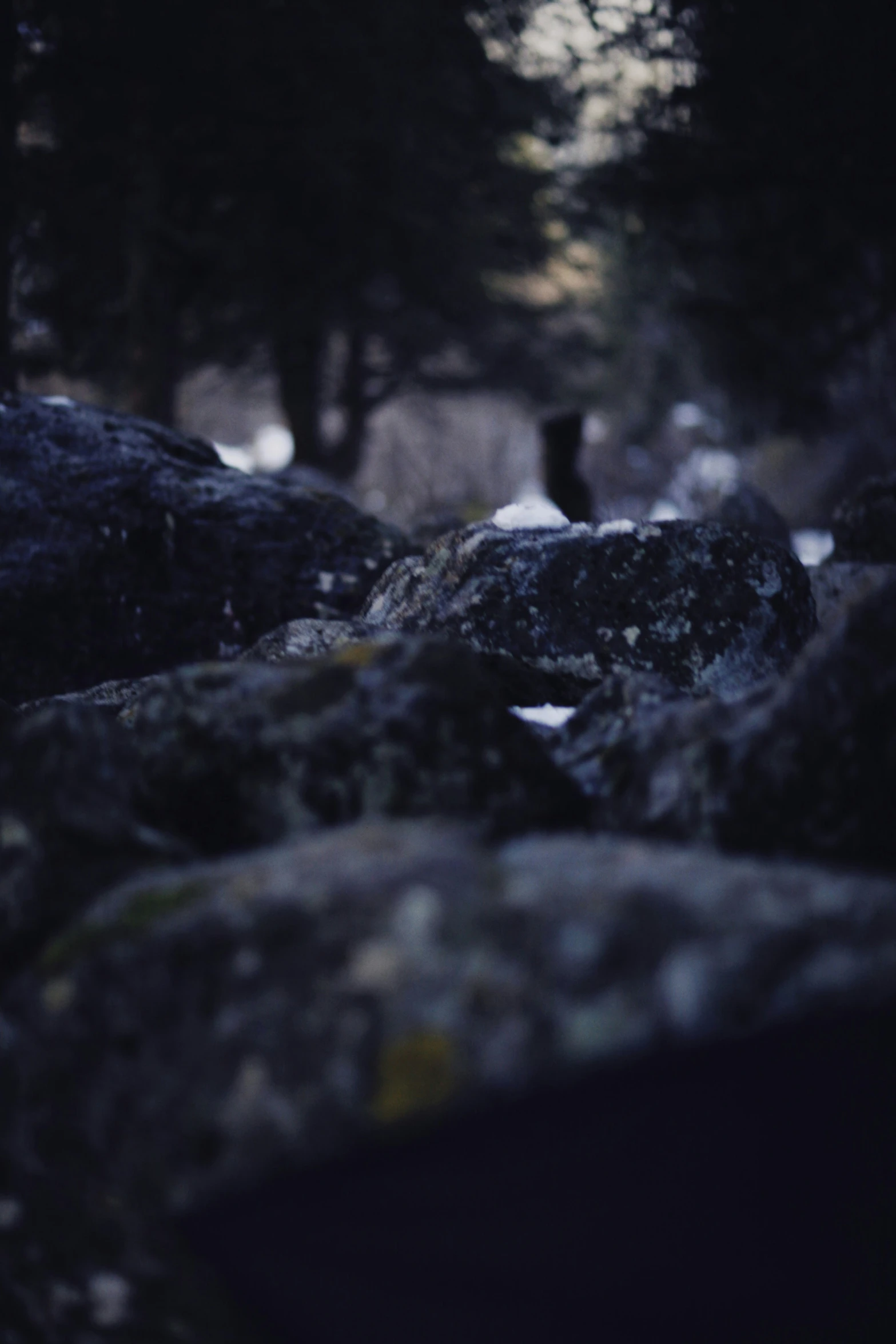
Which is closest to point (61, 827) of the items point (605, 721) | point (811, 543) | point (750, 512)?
point (605, 721)

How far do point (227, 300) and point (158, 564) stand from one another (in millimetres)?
8577

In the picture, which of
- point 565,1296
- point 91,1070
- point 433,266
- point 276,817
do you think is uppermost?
point 433,266

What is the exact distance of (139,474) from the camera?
4.06 metres

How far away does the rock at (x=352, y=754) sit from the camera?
71.6 inches

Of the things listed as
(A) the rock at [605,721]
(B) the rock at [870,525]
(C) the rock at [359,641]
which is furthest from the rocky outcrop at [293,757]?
(B) the rock at [870,525]

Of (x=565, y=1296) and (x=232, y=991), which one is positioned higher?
(x=232, y=991)

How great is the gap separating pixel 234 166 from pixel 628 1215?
11.2 metres

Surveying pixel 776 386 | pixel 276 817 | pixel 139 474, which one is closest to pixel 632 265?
pixel 776 386

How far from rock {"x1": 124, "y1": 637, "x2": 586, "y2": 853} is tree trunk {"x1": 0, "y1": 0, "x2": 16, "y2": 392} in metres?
6.68

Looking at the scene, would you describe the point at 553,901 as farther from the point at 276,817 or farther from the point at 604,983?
the point at 276,817

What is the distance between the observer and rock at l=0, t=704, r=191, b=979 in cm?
154

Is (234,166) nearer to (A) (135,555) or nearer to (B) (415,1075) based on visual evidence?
(A) (135,555)

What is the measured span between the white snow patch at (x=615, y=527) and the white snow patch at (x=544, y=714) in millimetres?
585

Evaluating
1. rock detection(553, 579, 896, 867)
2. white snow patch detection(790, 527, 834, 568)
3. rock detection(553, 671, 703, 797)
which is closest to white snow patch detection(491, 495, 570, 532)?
rock detection(553, 671, 703, 797)
